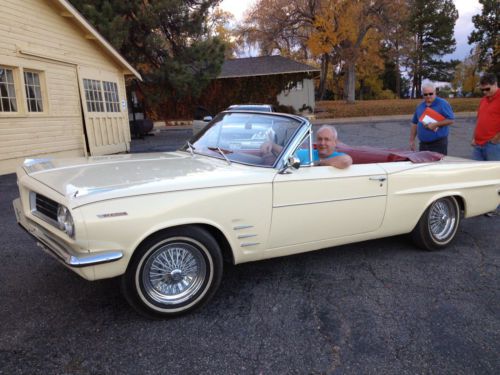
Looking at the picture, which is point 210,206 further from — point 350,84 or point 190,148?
point 350,84

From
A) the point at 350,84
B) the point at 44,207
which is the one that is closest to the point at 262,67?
the point at 350,84

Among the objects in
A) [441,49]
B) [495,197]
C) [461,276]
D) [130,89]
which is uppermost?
[441,49]

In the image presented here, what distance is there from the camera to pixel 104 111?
12867 mm

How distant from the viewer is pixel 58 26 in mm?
10602

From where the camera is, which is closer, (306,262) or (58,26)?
(306,262)

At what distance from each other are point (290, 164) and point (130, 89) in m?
22.6

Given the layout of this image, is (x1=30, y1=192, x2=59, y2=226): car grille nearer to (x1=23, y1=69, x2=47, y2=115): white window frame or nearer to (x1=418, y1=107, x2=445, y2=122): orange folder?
(x1=418, y1=107, x2=445, y2=122): orange folder

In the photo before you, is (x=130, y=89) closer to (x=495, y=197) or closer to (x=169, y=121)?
(x=169, y=121)

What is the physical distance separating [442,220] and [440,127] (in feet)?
5.64

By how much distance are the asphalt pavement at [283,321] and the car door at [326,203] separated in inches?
18.5

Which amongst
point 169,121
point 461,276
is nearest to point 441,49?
Answer: point 169,121

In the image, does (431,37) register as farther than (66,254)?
Yes

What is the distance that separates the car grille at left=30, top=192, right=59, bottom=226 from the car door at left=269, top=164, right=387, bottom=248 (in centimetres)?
163

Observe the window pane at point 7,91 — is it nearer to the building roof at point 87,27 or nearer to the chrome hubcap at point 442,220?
the building roof at point 87,27
